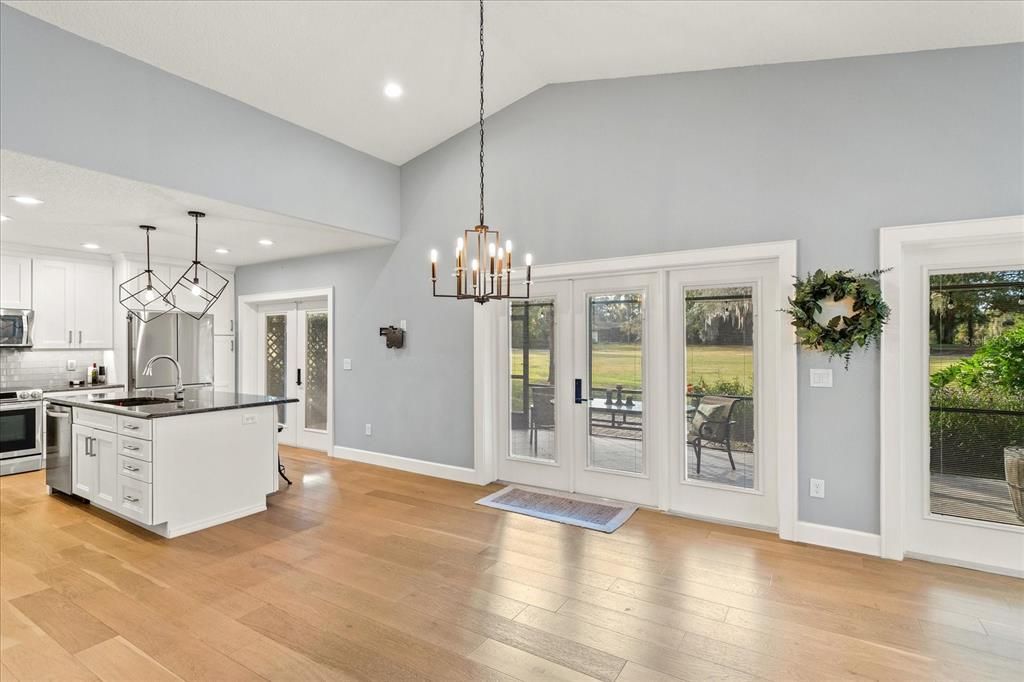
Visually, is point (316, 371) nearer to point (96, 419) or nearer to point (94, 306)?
point (96, 419)

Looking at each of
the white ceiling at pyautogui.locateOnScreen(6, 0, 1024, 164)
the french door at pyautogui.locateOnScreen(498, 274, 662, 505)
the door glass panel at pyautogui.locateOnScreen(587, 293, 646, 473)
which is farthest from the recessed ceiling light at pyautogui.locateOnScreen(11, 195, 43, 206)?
the door glass panel at pyautogui.locateOnScreen(587, 293, 646, 473)

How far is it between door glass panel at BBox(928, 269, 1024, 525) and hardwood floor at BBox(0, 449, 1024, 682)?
0.48 metres

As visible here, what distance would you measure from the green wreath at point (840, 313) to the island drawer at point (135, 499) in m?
4.65

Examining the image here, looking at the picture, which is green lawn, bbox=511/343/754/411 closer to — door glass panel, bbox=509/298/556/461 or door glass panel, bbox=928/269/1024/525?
door glass panel, bbox=509/298/556/461

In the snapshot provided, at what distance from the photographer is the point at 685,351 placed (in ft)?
13.2

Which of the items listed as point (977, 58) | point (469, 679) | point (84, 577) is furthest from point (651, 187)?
point (84, 577)

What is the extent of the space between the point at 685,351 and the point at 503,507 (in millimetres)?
1969

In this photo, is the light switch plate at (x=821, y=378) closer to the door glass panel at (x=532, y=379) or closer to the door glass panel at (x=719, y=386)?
the door glass panel at (x=719, y=386)

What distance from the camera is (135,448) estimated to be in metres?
3.71

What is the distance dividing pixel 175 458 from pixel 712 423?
4.03m

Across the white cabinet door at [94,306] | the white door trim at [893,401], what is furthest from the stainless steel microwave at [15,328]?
the white door trim at [893,401]

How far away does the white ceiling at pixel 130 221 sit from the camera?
345 centimetres

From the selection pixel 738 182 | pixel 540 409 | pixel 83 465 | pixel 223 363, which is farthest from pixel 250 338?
pixel 738 182

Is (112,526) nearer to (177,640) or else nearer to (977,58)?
(177,640)
